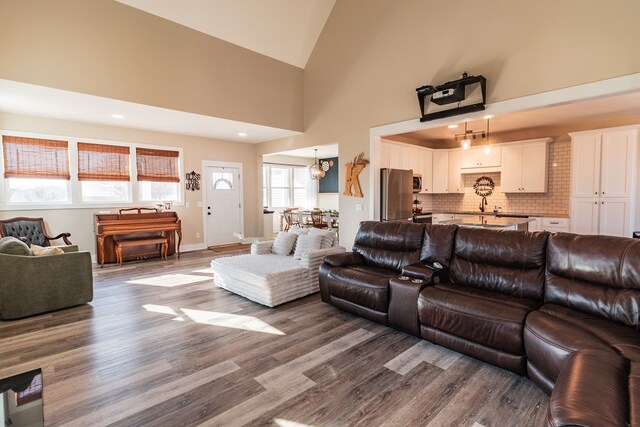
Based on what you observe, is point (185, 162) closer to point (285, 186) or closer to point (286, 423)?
point (285, 186)

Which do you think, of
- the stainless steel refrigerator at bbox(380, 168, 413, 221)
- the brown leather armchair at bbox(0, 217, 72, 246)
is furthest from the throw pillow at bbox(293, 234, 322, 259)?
the brown leather armchair at bbox(0, 217, 72, 246)

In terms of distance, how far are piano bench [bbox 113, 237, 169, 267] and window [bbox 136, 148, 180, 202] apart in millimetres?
1108

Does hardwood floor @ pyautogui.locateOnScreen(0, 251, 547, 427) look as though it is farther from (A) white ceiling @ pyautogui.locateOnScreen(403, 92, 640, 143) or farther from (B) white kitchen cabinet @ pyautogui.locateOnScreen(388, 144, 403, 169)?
(B) white kitchen cabinet @ pyautogui.locateOnScreen(388, 144, 403, 169)

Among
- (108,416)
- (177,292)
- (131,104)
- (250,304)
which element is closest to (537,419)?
(108,416)

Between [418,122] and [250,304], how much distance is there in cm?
369

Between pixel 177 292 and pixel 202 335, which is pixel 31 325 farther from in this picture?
pixel 202 335

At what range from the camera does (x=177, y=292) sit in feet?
14.5

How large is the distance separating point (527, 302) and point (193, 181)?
7.16m

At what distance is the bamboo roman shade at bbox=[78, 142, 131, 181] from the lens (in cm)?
620

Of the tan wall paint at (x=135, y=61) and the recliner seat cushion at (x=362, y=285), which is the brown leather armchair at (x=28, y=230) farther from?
the recliner seat cushion at (x=362, y=285)

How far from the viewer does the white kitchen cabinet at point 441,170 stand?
7.92 m

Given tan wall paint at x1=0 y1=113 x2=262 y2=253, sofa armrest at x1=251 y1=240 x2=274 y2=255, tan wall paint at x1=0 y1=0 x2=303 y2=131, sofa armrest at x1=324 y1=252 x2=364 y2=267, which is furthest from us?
tan wall paint at x1=0 y1=113 x2=262 y2=253

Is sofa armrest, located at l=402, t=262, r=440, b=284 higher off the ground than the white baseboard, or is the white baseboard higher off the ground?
sofa armrest, located at l=402, t=262, r=440, b=284

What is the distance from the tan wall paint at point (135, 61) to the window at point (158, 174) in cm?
221
